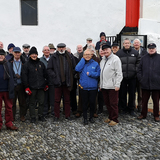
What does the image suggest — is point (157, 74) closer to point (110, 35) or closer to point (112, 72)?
point (112, 72)

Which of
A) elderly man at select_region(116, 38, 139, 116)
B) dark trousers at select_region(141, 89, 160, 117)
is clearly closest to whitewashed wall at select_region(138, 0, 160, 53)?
elderly man at select_region(116, 38, 139, 116)

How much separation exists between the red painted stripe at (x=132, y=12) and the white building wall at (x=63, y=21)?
59 cm

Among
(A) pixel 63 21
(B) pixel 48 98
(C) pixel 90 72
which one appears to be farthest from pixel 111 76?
(A) pixel 63 21

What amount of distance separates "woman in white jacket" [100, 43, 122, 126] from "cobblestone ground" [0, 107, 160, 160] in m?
0.54

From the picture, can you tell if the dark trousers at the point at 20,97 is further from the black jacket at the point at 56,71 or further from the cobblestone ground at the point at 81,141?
the black jacket at the point at 56,71

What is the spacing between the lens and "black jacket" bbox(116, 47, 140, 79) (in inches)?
224

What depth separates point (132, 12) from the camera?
10.5 meters

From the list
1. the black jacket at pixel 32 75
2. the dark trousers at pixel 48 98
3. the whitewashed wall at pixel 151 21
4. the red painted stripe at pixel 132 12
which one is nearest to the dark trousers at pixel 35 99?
the black jacket at pixel 32 75

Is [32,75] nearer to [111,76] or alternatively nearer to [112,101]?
[111,76]

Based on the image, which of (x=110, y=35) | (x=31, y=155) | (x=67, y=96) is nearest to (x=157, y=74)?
(x=67, y=96)

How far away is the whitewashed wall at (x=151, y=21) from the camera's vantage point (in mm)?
9820

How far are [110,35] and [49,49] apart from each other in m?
4.38

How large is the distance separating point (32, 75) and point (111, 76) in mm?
1903

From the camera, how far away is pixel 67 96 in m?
5.75
